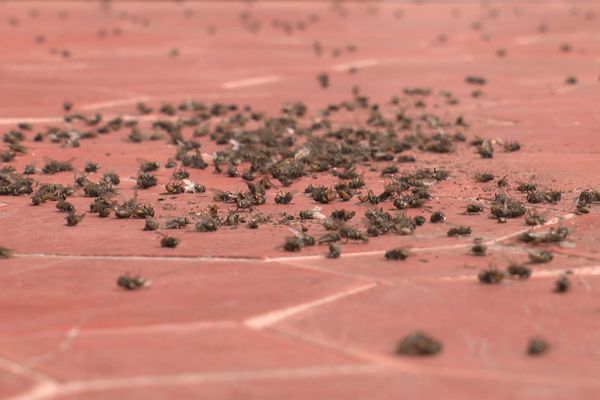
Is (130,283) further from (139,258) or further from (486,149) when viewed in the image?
(486,149)

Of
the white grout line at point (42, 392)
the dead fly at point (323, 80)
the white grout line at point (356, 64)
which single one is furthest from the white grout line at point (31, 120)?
the white grout line at point (42, 392)

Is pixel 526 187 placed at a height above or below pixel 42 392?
above

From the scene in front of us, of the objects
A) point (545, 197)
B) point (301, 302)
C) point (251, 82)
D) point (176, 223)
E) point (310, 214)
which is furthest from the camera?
point (251, 82)

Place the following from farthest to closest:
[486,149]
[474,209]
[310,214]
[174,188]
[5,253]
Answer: [486,149] < [174,188] < [474,209] < [310,214] < [5,253]

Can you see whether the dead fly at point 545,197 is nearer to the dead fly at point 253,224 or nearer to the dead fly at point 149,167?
the dead fly at point 253,224

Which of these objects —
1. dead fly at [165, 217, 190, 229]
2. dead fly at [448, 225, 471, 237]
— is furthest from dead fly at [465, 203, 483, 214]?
dead fly at [165, 217, 190, 229]

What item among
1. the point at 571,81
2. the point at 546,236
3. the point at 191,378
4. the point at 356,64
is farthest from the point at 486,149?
the point at 356,64
